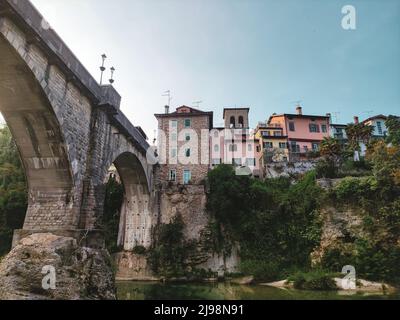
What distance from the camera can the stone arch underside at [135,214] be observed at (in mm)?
24777

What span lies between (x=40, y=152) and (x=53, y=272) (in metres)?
5.72

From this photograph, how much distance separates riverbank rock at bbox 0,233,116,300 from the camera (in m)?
6.68

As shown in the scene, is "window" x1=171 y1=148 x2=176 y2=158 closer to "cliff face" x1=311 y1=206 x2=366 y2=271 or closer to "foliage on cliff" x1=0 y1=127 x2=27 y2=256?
"foliage on cliff" x1=0 y1=127 x2=27 y2=256

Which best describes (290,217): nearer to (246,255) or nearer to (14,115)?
(246,255)

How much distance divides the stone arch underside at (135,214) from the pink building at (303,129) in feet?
65.1

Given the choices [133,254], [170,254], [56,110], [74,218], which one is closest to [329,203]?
[170,254]

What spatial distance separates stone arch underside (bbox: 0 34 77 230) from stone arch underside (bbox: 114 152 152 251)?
41.4ft

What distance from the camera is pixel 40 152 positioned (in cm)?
1105

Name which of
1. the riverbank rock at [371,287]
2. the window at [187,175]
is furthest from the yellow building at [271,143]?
the riverbank rock at [371,287]

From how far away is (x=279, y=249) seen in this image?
2178cm

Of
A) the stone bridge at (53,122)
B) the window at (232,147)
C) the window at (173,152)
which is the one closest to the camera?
the stone bridge at (53,122)

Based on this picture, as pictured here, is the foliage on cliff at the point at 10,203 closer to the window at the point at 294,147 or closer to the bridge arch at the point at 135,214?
the bridge arch at the point at 135,214

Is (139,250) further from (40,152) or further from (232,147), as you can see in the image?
(232,147)

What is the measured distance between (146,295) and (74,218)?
7.81 meters
